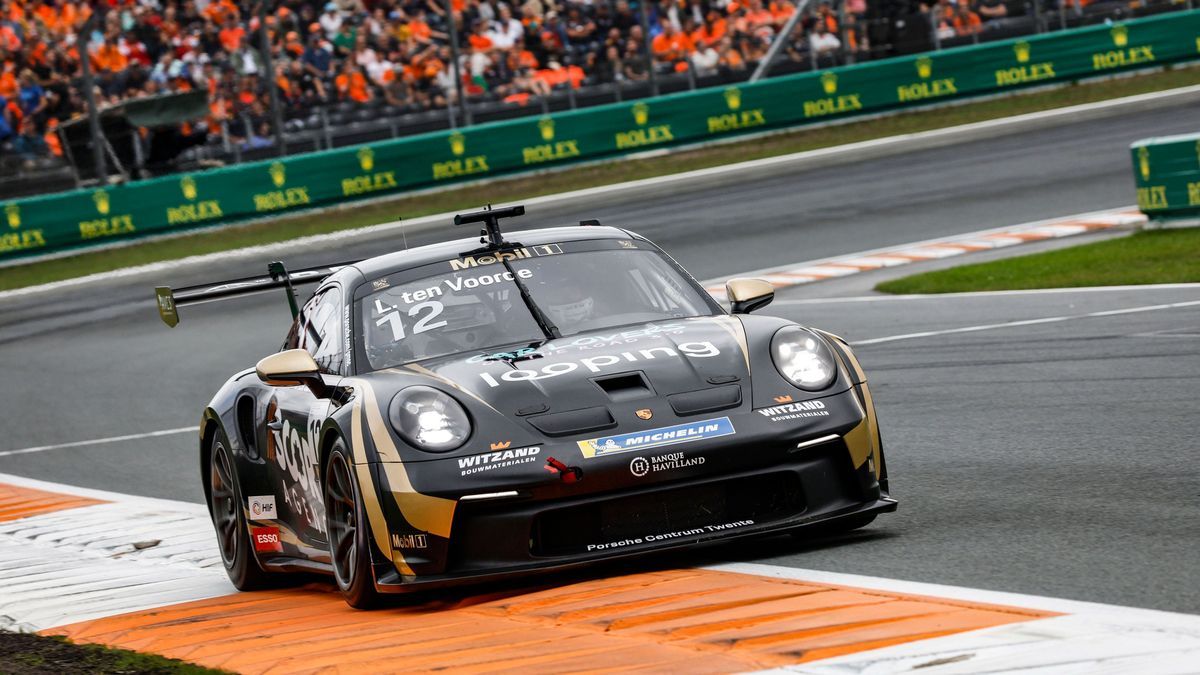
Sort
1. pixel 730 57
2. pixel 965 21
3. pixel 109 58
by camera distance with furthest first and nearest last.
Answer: pixel 965 21
pixel 730 57
pixel 109 58

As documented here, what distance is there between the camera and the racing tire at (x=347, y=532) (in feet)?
19.4

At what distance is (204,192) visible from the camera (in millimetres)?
25375

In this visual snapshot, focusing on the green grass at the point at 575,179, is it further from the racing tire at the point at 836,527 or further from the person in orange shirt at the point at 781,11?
the racing tire at the point at 836,527

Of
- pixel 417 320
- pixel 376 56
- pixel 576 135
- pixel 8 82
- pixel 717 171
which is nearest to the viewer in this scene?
pixel 417 320

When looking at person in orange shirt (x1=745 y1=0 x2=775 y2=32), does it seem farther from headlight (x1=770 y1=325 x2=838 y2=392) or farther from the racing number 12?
headlight (x1=770 y1=325 x2=838 y2=392)

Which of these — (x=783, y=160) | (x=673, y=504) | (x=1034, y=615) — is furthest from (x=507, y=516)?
(x=783, y=160)

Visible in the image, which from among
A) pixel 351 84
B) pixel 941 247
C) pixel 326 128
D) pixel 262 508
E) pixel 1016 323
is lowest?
pixel 941 247

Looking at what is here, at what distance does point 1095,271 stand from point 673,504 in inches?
380

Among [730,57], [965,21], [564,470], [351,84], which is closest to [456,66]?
[351,84]

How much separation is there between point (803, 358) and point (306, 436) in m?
1.82

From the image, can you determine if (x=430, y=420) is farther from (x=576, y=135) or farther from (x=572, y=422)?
(x=576, y=135)

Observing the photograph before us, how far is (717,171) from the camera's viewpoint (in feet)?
83.2

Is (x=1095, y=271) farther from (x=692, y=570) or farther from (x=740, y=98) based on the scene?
(x=740, y=98)

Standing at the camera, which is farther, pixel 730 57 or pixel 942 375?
pixel 730 57
